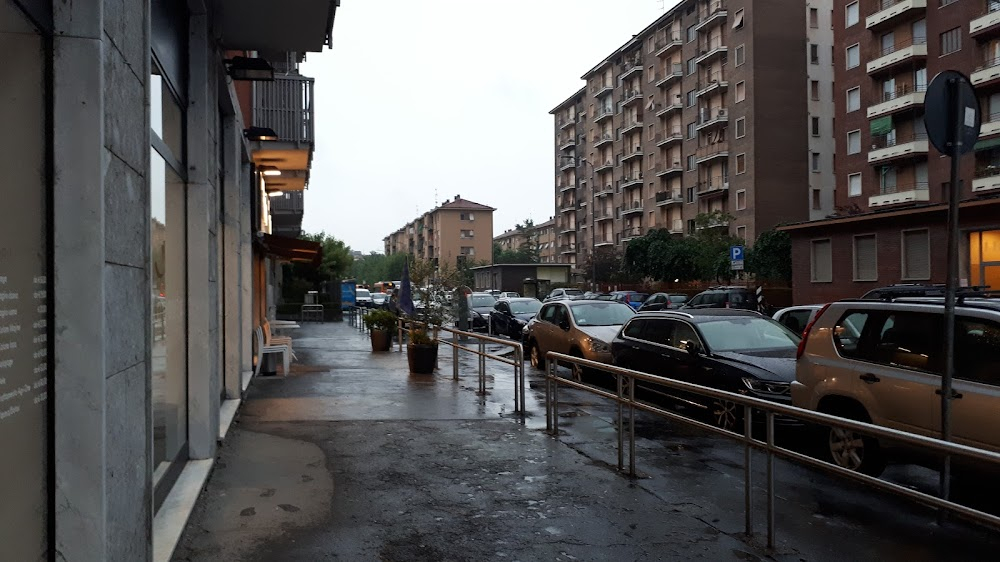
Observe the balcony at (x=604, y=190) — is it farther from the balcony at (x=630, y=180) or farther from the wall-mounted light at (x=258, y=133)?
the wall-mounted light at (x=258, y=133)

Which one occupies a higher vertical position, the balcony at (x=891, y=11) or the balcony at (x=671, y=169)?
the balcony at (x=891, y=11)

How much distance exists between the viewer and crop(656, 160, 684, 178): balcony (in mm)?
71000

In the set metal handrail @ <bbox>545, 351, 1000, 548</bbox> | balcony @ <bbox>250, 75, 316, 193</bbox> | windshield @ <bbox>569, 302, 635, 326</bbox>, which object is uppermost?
balcony @ <bbox>250, 75, 316, 193</bbox>

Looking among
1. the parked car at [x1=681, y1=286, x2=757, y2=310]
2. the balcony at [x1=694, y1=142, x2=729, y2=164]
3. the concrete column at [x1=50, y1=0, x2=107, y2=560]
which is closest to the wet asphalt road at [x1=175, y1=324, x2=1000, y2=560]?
the concrete column at [x1=50, y1=0, x2=107, y2=560]

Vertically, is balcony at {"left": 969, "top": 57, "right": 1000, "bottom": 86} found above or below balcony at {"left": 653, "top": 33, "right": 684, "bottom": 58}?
below

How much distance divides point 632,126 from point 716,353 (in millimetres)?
72976

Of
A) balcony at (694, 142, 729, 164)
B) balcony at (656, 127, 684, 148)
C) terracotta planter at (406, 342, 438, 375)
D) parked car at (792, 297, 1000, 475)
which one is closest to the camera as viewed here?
parked car at (792, 297, 1000, 475)

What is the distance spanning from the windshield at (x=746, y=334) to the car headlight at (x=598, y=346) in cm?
355

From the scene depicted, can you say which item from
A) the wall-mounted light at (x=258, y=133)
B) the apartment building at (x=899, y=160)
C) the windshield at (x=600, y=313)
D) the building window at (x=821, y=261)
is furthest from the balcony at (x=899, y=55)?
the wall-mounted light at (x=258, y=133)

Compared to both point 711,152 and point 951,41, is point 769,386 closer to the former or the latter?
point 951,41

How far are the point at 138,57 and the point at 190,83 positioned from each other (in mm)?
3211

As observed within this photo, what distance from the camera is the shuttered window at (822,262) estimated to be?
3269 cm

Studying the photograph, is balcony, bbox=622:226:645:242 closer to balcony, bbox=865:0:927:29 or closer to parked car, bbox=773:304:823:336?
balcony, bbox=865:0:927:29

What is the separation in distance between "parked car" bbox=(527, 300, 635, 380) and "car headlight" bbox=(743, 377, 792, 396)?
16.5ft
